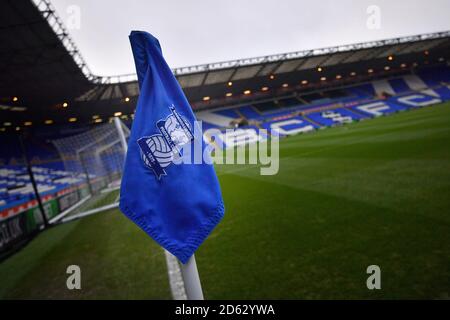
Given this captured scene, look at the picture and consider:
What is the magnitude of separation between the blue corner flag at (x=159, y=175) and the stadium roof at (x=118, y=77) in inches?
420

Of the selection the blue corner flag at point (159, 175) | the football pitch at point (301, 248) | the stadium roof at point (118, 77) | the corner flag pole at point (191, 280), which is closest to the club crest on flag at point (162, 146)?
the blue corner flag at point (159, 175)

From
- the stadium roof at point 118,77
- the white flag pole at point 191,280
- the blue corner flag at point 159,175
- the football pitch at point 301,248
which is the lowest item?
the football pitch at point 301,248

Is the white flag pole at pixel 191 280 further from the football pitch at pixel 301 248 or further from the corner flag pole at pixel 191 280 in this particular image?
the football pitch at pixel 301 248

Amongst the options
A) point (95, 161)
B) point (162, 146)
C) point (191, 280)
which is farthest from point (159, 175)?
point (95, 161)

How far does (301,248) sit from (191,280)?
6.69ft

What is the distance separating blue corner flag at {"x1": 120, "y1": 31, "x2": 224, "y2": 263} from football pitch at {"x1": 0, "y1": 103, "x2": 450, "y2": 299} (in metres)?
1.39

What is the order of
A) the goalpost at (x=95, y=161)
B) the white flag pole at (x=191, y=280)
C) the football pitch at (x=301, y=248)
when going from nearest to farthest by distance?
the white flag pole at (x=191, y=280), the football pitch at (x=301, y=248), the goalpost at (x=95, y=161)

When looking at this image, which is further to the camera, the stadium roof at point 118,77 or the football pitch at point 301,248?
the stadium roof at point 118,77

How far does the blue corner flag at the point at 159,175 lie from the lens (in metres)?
1.23

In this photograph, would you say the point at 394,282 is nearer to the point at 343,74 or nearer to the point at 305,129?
the point at 305,129

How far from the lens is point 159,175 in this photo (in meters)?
1.23

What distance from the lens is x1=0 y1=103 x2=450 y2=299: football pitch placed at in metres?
2.20

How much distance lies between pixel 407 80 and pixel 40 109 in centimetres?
4902

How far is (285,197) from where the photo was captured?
5.12 m
